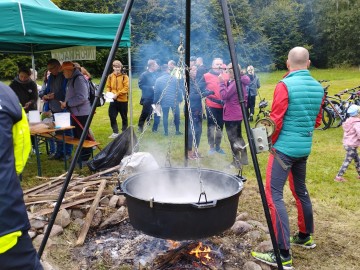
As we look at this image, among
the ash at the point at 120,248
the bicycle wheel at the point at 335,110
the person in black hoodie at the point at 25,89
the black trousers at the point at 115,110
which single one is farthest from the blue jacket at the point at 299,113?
the bicycle wheel at the point at 335,110

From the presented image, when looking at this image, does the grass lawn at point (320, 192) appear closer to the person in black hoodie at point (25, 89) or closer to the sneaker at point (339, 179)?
the sneaker at point (339, 179)

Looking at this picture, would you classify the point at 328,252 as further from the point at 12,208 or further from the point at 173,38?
the point at 173,38

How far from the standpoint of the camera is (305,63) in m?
2.96

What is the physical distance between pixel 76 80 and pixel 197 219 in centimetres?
424

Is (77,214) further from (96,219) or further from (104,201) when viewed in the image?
(104,201)

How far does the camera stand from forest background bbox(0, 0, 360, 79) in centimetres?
728

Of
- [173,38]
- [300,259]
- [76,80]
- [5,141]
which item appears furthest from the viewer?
[173,38]

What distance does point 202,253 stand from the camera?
310 cm

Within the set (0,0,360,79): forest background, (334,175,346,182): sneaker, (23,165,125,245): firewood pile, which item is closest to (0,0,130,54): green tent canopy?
(0,0,360,79): forest background

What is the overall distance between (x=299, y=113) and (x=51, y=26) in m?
3.53

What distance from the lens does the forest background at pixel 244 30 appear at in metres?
7.28

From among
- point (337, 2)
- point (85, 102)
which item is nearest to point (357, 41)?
point (337, 2)

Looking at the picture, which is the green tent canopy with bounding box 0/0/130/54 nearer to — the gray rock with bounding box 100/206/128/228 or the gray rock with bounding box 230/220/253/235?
the gray rock with bounding box 100/206/128/228

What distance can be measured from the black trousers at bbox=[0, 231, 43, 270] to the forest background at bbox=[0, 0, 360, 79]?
2708mm
